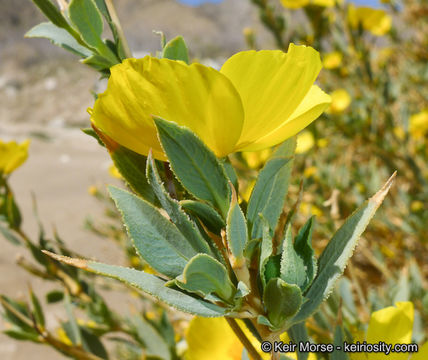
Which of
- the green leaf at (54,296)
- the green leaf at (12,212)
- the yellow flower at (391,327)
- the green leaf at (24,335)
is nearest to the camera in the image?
the yellow flower at (391,327)

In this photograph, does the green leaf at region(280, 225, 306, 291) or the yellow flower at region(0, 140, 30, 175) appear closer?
the green leaf at region(280, 225, 306, 291)

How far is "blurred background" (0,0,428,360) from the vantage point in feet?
4.36

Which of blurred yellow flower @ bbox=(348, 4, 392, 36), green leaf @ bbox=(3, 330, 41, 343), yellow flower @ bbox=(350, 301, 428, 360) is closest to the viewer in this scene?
yellow flower @ bbox=(350, 301, 428, 360)

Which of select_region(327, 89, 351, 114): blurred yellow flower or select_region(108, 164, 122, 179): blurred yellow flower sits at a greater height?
select_region(108, 164, 122, 179): blurred yellow flower

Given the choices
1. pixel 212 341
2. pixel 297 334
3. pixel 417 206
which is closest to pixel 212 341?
pixel 212 341

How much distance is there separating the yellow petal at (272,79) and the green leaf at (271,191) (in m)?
0.03

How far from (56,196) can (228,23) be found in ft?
45.1

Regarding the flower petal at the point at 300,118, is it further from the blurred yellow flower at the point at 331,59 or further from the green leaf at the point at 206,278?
the blurred yellow flower at the point at 331,59

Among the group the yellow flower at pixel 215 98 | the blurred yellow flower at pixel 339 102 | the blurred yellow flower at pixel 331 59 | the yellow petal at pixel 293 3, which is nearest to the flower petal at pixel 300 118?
the yellow flower at pixel 215 98

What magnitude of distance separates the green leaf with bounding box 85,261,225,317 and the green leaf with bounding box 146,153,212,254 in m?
0.03

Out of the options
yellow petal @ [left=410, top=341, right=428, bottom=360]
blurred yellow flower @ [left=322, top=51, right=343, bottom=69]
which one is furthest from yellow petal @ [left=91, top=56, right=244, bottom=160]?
blurred yellow flower @ [left=322, top=51, right=343, bottom=69]

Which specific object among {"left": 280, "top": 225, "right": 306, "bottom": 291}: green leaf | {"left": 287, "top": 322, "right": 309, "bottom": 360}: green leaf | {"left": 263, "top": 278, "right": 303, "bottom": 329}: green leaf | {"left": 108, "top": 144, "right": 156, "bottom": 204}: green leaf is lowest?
{"left": 287, "top": 322, "right": 309, "bottom": 360}: green leaf

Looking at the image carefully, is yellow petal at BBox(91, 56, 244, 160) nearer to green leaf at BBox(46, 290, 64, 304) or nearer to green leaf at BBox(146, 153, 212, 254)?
green leaf at BBox(146, 153, 212, 254)

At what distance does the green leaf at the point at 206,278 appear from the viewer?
0.79 feet
